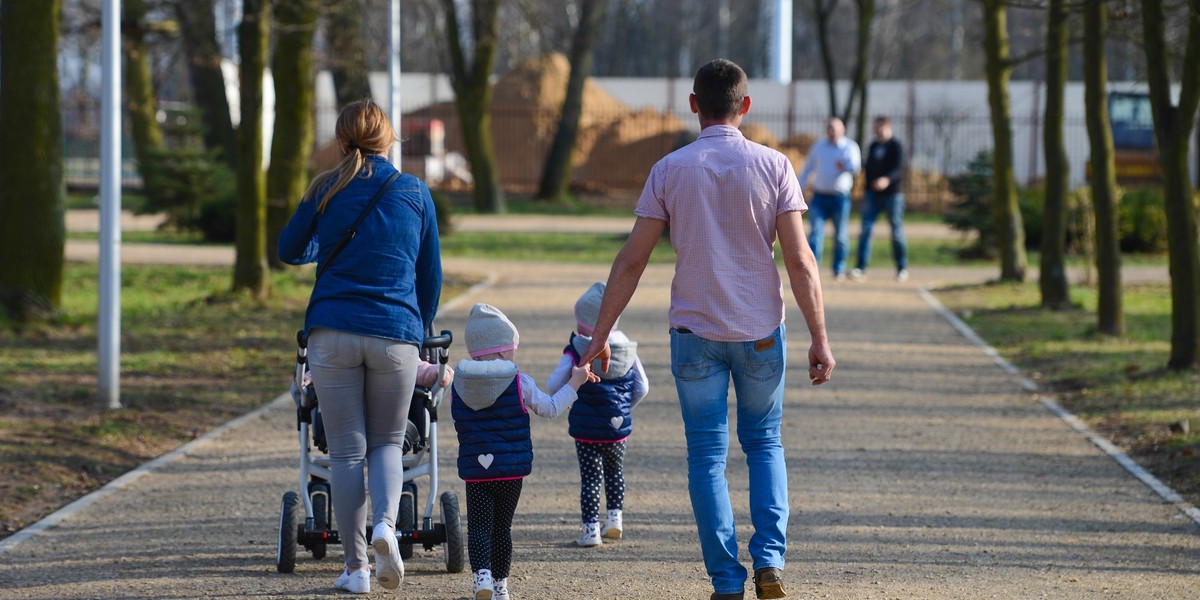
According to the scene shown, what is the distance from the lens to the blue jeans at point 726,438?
17.2 ft

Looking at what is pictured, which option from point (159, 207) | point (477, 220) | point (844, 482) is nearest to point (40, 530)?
point (844, 482)

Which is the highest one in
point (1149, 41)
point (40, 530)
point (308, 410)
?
point (1149, 41)

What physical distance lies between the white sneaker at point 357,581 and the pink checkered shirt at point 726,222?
1489 millimetres

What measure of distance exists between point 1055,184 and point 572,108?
68.5 ft

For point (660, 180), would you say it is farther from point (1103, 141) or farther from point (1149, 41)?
point (1103, 141)

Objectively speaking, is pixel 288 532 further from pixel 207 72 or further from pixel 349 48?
pixel 207 72

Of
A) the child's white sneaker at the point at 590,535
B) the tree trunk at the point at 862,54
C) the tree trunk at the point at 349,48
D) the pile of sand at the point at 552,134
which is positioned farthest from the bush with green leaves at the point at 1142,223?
the child's white sneaker at the point at 590,535

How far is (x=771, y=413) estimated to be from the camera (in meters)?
5.30

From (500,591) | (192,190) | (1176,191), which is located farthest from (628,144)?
(500,591)

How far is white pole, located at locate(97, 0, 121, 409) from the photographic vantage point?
9.62 m

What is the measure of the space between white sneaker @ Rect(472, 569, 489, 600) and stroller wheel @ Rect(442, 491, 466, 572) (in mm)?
535

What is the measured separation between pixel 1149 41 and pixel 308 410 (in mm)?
7031

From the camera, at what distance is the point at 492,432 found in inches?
211

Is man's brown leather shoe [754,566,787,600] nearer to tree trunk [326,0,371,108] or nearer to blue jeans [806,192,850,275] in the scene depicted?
blue jeans [806,192,850,275]
